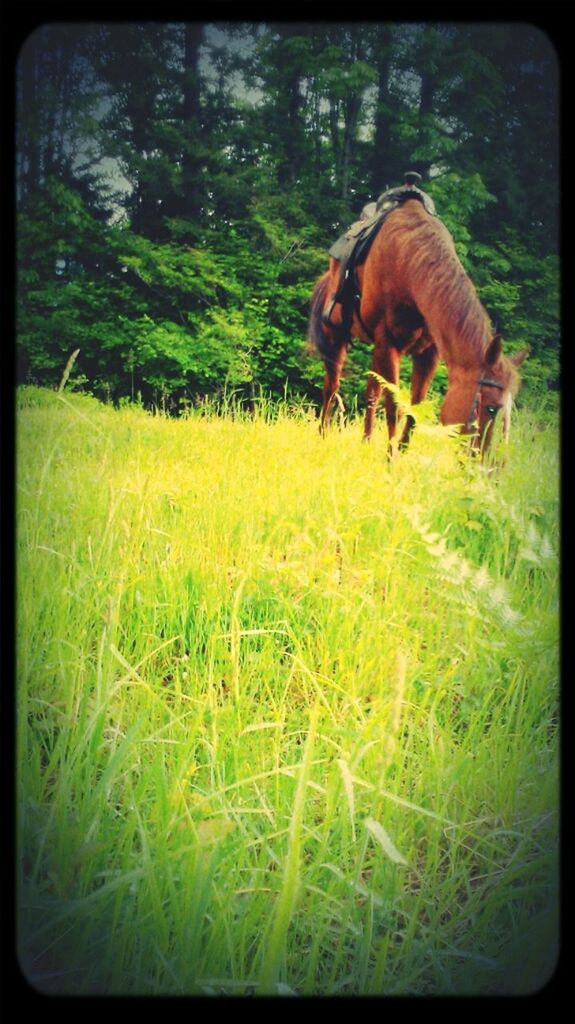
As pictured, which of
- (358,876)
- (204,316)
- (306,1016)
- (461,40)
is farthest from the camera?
(204,316)

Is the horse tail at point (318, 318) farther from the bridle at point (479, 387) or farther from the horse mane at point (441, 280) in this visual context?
the bridle at point (479, 387)

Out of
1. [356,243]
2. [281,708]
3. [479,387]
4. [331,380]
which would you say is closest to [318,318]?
[331,380]

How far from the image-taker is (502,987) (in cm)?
88

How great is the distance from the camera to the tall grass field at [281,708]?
87cm

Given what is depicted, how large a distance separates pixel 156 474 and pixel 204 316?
1.33 ft

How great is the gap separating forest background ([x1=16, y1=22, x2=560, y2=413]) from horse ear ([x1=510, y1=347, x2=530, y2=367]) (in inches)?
1.0

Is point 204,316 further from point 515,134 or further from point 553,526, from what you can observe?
point 553,526

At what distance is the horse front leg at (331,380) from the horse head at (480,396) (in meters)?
0.27

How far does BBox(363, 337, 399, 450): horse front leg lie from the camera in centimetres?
143

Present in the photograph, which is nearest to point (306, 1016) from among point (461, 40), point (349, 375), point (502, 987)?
point (502, 987)

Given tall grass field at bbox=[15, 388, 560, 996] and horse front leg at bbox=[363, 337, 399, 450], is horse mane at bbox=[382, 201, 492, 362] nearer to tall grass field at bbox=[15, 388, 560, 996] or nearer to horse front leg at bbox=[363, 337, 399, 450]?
horse front leg at bbox=[363, 337, 399, 450]

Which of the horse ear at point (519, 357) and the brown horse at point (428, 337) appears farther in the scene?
the brown horse at point (428, 337)

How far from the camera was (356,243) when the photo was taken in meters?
1.49

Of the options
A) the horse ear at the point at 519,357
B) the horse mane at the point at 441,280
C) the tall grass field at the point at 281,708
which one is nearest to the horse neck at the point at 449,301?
the horse mane at the point at 441,280
